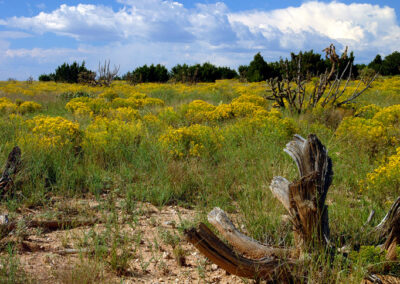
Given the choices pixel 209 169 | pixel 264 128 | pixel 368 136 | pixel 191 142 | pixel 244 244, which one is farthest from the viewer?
pixel 264 128

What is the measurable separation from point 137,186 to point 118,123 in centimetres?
278

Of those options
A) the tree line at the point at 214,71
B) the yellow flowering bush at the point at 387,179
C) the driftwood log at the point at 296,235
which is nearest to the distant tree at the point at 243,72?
the tree line at the point at 214,71

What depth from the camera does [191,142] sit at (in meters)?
5.84

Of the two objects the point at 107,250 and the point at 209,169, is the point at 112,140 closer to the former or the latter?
the point at 209,169

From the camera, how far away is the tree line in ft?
99.8

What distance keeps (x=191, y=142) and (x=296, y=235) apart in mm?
3235

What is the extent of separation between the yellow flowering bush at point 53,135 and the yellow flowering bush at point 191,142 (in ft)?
4.82

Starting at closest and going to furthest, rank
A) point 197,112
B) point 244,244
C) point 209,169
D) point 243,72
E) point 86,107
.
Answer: point 244,244, point 209,169, point 197,112, point 86,107, point 243,72

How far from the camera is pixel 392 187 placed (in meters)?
4.19

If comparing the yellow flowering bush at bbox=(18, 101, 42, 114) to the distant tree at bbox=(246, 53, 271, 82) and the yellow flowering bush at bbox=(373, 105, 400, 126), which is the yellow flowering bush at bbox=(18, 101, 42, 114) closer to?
the yellow flowering bush at bbox=(373, 105, 400, 126)

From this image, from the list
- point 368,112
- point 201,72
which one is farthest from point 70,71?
point 368,112

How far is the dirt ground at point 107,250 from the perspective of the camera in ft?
9.05

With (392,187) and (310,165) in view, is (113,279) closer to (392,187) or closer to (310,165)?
(310,165)

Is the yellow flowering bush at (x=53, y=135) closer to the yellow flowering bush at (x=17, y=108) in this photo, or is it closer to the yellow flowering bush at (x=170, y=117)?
the yellow flowering bush at (x=170, y=117)
